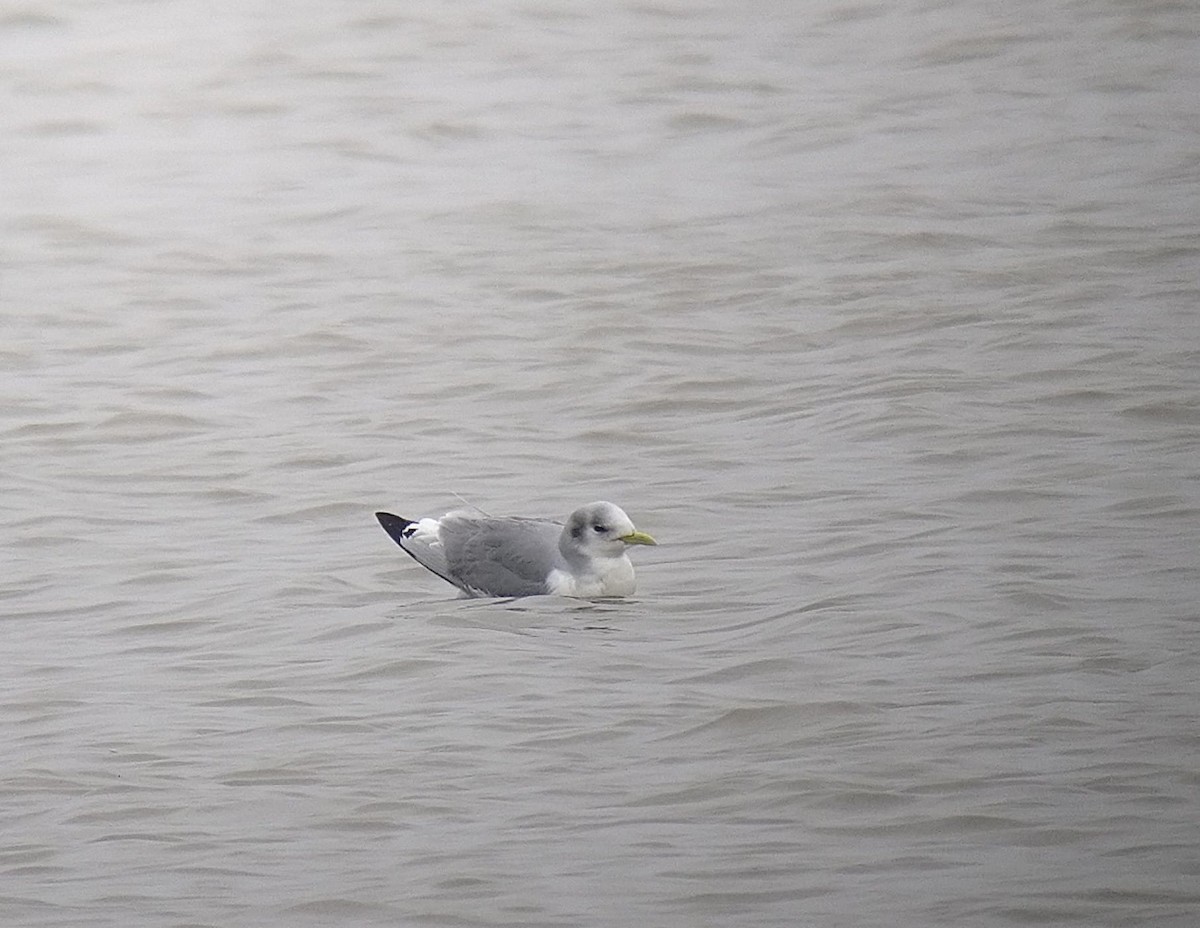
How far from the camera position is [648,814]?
6.00m

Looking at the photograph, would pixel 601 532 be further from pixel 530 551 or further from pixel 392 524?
pixel 392 524

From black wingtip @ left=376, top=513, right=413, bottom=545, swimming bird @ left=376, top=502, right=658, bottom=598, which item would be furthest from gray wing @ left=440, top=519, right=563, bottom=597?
black wingtip @ left=376, top=513, right=413, bottom=545

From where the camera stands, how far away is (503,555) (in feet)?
26.0

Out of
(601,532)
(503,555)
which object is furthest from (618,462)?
(601,532)

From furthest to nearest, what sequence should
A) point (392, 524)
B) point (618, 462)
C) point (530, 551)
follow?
point (618, 462), point (392, 524), point (530, 551)

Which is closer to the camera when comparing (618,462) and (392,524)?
(392,524)

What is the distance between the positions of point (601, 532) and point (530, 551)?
0.91 ft

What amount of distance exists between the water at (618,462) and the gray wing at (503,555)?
15 cm

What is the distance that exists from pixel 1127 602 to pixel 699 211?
5740 millimetres

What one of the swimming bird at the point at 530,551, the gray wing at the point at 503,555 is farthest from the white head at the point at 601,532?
the gray wing at the point at 503,555

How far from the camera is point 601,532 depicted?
25.4ft

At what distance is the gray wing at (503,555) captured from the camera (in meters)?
7.90

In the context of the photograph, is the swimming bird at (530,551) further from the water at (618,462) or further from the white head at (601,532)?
the water at (618,462)

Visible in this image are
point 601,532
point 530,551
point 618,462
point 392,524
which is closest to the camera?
point 601,532
